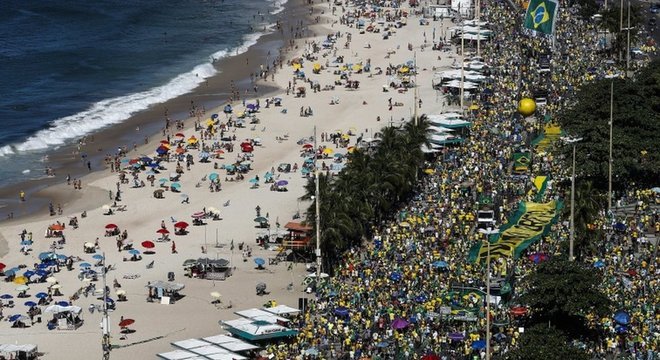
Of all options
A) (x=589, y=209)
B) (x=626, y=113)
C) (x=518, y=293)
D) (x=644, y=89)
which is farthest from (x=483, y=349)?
(x=644, y=89)

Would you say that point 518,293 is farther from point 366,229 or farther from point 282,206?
point 282,206

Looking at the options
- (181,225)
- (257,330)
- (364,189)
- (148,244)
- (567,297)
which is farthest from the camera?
(181,225)

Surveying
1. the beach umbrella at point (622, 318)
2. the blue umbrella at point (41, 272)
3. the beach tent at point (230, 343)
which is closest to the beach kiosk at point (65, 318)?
the blue umbrella at point (41, 272)

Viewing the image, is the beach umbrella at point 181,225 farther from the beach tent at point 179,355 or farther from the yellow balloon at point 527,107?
the yellow balloon at point 527,107

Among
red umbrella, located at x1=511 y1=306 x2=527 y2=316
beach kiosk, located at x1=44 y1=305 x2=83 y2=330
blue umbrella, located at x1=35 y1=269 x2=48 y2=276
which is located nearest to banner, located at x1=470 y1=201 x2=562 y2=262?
red umbrella, located at x1=511 y1=306 x2=527 y2=316

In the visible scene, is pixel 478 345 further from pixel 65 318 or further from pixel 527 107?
pixel 527 107

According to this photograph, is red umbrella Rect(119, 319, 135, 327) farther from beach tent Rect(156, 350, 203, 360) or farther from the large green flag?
the large green flag

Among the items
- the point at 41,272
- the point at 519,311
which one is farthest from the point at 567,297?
the point at 41,272
